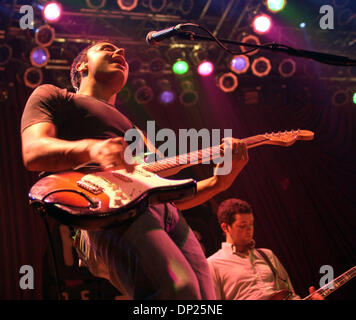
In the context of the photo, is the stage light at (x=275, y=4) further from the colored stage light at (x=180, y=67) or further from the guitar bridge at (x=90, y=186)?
the guitar bridge at (x=90, y=186)

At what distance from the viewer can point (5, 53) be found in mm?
4684

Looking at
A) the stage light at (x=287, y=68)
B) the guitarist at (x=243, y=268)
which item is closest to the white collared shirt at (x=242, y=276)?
the guitarist at (x=243, y=268)

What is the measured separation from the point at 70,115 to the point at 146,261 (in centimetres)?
81

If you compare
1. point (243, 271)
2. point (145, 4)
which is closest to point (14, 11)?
point (145, 4)

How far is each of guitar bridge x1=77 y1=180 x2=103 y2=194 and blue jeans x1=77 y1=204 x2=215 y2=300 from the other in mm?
169

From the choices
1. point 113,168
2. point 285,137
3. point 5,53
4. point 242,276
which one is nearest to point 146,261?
point 113,168

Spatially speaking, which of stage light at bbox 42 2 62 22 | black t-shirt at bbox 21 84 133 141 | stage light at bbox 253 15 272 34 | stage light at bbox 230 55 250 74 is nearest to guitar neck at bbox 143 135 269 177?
black t-shirt at bbox 21 84 133 141

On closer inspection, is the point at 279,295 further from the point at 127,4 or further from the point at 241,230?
the point at 127,4

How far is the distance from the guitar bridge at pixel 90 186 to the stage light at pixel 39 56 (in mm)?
3435

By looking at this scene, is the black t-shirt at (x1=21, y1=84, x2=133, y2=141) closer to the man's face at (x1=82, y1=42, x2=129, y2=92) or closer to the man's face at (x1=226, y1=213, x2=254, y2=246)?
the man's face at (x1=82, y1=42, x2=129, y2=92)

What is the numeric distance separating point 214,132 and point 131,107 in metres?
1.20

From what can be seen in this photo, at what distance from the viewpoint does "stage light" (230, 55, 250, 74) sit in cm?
538

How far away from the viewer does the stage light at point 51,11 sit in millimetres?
4484

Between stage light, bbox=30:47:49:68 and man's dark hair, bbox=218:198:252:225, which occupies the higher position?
stage light, bbox=30:47:49:68
